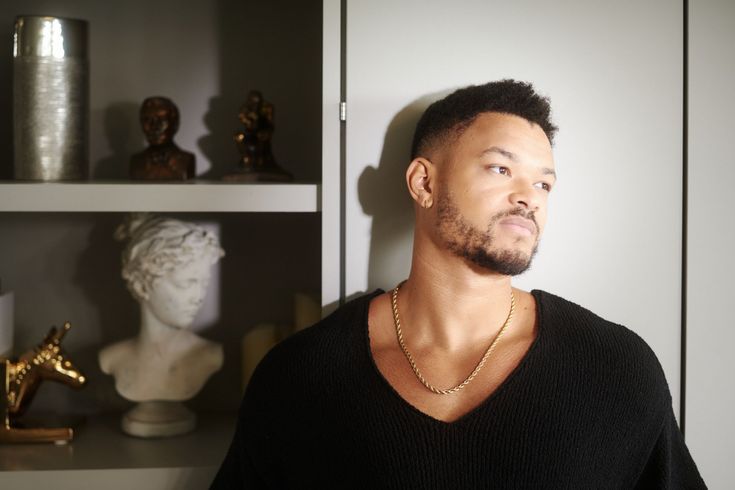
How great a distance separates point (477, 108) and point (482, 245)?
6.7 inches

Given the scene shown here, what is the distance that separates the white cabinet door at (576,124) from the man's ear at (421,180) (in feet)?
0.35

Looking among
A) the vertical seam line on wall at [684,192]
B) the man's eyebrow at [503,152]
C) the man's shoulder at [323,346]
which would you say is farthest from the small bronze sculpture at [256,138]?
the vertical seam line on wall at [684,192]

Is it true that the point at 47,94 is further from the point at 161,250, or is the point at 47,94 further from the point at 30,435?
the point at 30,435

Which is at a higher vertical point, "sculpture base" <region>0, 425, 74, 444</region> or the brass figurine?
the brass figurine

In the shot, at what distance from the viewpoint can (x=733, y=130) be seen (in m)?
1.25

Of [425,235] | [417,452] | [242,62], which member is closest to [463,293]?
[425,235]

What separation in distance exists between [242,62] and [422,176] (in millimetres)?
577

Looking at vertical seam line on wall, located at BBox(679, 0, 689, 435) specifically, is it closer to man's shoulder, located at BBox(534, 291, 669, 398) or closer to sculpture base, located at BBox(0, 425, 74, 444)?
man's shoulder, located at BBox(534, 291, 669, 398)

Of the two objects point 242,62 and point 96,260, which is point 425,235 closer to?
point 242,62

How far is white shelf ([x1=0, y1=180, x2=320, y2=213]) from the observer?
4.14 ft

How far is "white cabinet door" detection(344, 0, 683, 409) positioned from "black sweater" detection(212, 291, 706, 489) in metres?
0.11

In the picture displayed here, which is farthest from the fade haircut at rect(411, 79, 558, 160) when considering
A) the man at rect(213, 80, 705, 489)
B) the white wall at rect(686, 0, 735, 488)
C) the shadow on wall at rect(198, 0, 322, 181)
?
the shadow on wall at rect(198, 0, 322, 181)

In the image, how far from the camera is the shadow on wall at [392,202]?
125cm

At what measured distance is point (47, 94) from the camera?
136cm
